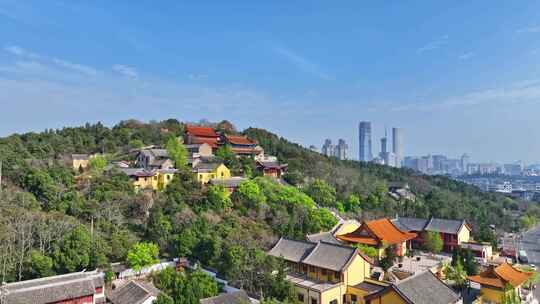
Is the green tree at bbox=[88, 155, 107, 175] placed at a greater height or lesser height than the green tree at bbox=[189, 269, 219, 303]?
greater

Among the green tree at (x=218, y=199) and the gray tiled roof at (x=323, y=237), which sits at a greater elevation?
the green tree at (x=218, y=199)

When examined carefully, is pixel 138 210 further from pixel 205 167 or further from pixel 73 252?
pixel 205 167

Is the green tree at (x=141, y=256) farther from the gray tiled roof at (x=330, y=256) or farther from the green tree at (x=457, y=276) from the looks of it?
the green tree at (x=457, y=276)

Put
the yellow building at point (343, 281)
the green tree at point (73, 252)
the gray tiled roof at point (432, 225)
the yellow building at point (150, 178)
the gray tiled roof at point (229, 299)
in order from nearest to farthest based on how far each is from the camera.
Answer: the gray tiled roof at point (229, 299) < the yellow building at point (343, 281) < the green tree at point (73, 252) < the yellow building at point (150, 178) < the gray tiled roof at point (432, 225)

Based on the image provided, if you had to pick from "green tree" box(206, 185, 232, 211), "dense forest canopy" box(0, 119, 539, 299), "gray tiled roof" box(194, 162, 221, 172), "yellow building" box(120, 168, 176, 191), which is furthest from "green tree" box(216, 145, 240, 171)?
"green tree" box(206, 185, 232, 211)

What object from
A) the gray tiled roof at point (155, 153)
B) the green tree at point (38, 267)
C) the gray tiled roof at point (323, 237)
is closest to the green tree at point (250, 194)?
the gray tiled roof at point (323, 237)

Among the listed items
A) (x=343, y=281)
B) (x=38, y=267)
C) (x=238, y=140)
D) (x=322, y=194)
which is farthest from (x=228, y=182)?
(x=38, y=267)

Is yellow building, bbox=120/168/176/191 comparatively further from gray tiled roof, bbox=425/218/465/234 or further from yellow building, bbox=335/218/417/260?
gray tiled roof, bbox=425/218/465/234
